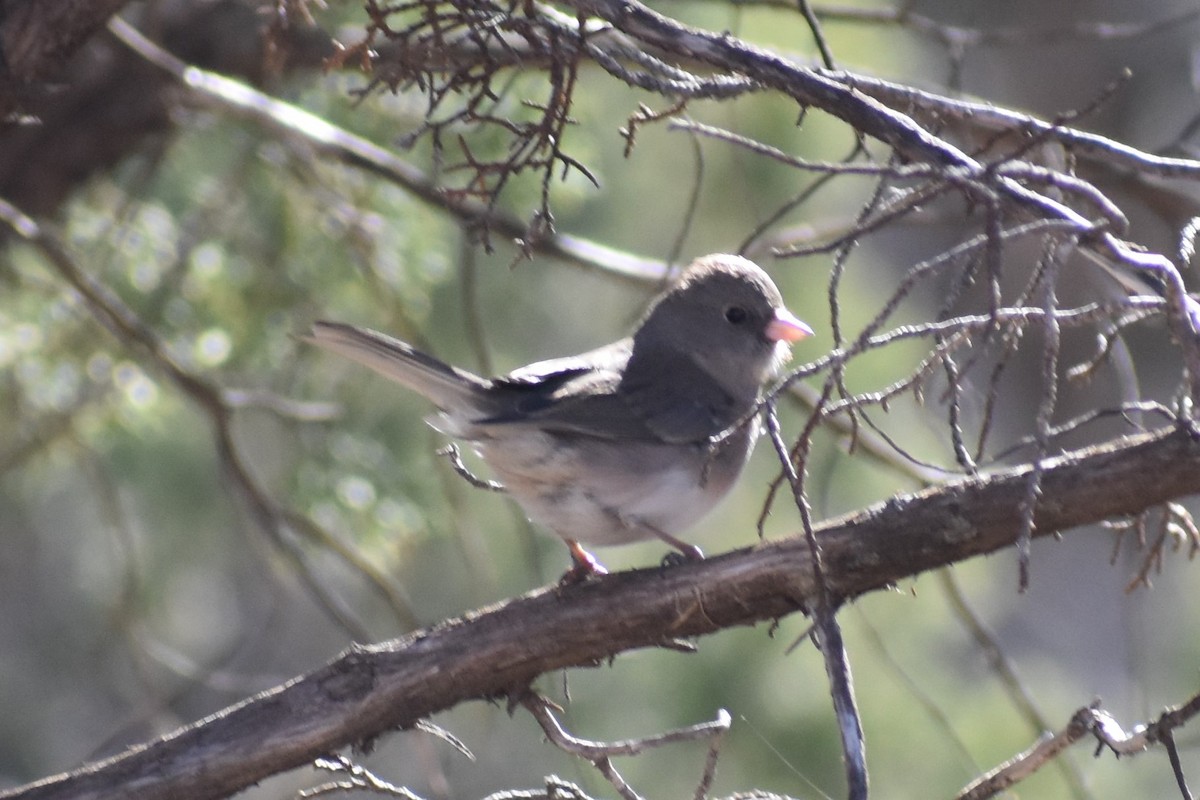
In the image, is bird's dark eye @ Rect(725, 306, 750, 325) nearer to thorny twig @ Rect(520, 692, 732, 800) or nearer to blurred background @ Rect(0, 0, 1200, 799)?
blurred background @ Rect(0, 0, 1200, 799)

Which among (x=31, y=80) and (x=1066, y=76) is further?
(x=1066, y=76)

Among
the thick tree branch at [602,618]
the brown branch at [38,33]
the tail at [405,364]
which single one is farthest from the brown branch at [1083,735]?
the brown branch at [38,33]

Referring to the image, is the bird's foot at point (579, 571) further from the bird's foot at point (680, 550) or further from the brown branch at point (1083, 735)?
the brown branch at point (1083, 735)

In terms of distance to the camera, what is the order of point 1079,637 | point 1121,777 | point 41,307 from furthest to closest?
point 1079,637
point 1121,777
point 41,307

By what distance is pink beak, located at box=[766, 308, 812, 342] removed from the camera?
304 centimetres

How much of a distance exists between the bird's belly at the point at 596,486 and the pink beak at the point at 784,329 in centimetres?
44

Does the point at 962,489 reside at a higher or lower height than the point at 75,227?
lower

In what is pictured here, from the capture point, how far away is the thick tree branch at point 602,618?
6.25 feet

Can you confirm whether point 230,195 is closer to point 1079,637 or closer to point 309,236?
point 309,236

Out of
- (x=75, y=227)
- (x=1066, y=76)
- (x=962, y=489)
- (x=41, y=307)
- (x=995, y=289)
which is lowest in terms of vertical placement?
(x=995, y=289)

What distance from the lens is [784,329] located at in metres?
3.06

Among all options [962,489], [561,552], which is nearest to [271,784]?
[561,552]

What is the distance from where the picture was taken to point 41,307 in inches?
140

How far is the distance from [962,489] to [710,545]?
7.03 feet
